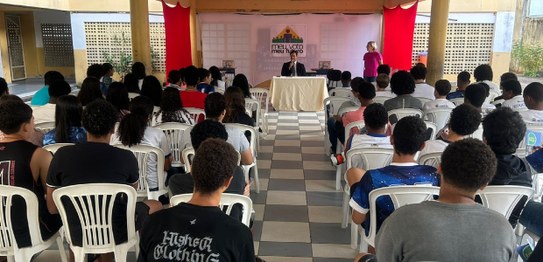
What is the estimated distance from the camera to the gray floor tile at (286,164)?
17.1 ft

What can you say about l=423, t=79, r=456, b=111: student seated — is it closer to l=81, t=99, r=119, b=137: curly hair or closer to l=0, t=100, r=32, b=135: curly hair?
l=81, t=99, r=119, b=137: curly hair

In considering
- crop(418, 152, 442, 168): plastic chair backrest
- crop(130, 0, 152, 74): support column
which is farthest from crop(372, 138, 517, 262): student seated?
crop(130, 0, 152, 74): support column

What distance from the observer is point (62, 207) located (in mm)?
2260

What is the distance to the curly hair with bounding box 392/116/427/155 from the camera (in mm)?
2234

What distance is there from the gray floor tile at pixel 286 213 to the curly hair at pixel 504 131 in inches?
68.3

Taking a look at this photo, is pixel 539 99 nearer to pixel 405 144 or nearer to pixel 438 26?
pixel 405 144

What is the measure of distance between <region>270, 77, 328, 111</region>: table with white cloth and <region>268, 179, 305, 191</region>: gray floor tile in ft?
13.9

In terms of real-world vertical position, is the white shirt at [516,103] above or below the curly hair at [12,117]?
below

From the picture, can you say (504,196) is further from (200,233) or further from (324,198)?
(324,198)

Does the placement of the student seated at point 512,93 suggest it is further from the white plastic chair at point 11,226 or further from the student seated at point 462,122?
the white plastic chair at point 11,226

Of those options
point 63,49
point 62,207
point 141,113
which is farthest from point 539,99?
point 63,49

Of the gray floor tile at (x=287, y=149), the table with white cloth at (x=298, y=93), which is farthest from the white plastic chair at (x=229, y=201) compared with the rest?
the table with white cloth at (x=298, y=93)

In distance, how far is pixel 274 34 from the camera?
11102mm

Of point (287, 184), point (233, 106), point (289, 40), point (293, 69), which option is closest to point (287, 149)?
point (287, 184)
